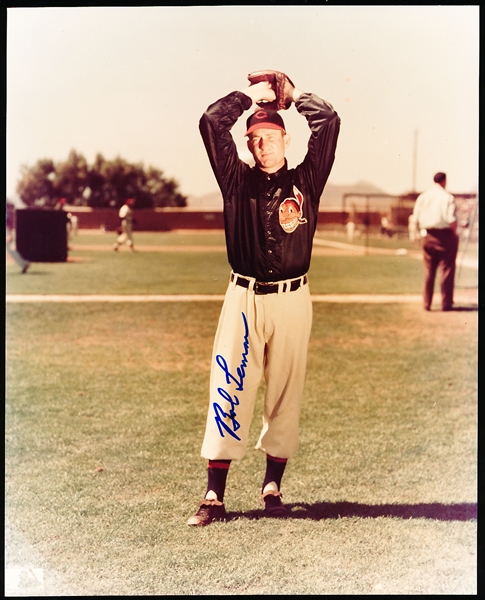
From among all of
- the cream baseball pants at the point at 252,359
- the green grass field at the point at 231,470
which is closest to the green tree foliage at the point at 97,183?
the green grass field at the point at 231,470

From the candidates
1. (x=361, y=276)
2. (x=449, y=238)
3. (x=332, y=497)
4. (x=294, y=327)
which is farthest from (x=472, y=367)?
(x=361, y=276)

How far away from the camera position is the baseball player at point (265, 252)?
387 cm

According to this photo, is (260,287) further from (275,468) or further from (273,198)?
(275,468)

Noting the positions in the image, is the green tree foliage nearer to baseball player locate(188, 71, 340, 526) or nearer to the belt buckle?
baseball player locate(188, 71, 340, 526)

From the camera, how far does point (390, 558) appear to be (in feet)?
13.0

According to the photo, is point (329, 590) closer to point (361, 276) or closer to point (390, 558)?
point (390, 558)

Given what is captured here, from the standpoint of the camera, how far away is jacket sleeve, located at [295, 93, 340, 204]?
12.6 feet

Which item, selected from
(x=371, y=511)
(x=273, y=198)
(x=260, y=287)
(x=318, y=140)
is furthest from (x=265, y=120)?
(x=371, y=511)

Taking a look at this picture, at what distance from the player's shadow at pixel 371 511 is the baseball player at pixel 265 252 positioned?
51cm

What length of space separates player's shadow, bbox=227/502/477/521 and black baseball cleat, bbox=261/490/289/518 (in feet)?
0.11

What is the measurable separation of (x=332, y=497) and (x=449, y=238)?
3627 mm

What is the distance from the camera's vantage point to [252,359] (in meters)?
3.89

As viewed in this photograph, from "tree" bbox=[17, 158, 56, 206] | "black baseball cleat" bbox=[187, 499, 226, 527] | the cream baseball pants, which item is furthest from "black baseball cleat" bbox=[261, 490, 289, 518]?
"tree" bbox=[17, 158, 56, 206]
